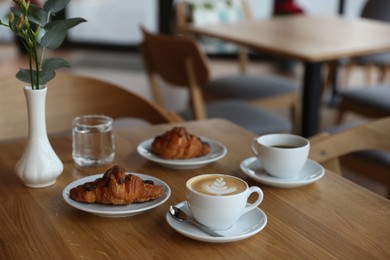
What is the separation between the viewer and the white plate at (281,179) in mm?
1187

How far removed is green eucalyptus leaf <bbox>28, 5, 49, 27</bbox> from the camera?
→ 111 centimetres

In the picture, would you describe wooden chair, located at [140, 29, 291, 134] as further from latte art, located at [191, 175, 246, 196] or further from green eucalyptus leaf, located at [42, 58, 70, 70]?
latte art, located at [191, 175, 246, 196]

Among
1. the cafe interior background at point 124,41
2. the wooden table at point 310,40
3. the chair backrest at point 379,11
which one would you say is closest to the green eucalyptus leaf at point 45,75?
the wooden table at point 310,40

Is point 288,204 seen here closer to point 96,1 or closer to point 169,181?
point 169,181

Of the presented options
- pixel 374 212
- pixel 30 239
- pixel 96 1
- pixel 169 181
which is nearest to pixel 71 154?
pixel 169 181

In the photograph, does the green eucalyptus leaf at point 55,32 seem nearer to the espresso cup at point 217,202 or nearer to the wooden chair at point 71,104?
the espresso cup at point 217,202

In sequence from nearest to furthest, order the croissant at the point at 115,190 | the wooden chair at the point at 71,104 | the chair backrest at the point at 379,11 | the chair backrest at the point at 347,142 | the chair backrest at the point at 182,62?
the croissant at the point at 115,190 → the chair backrest at the point at 347,142 → the wooden chair at the point at 71,104 → the chair backrest at the point at 182,62 → the chair backrest at the point at 379,11

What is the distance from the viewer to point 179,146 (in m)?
1.31

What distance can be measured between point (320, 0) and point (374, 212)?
200 inches

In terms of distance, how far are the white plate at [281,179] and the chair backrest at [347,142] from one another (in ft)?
0.77

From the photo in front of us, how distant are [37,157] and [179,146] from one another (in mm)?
279

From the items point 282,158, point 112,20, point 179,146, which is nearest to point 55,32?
point 179,146

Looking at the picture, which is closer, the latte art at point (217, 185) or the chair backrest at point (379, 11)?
the latte art at point (217, 185)

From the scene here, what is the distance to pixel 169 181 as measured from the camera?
4.02 ft
